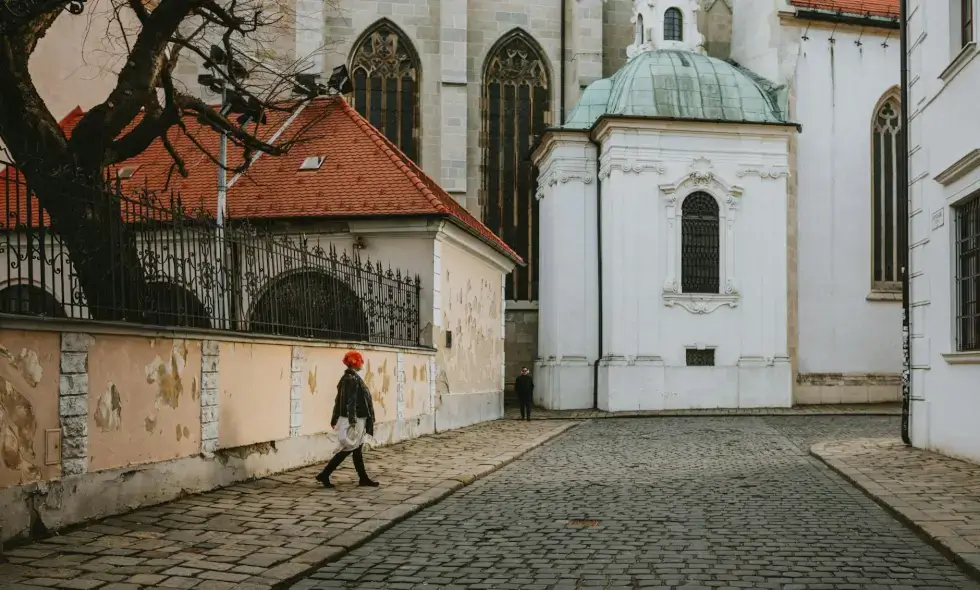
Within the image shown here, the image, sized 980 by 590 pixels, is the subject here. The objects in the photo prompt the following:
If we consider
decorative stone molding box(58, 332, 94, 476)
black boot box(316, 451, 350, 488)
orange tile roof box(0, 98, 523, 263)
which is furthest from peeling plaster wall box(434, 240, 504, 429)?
decorative stone molding box(58, 332, 94, 476)

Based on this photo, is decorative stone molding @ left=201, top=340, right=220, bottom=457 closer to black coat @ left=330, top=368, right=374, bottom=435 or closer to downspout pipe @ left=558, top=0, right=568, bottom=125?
black coat @ left=330, top=368, right=374, bottom=435

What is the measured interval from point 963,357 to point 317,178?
39.3 ft

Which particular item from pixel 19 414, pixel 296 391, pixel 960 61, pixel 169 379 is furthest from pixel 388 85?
pixel 19 414

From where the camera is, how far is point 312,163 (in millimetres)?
21875

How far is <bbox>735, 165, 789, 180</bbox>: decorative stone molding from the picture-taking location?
31125 millimetres

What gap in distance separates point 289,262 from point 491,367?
1315 cm

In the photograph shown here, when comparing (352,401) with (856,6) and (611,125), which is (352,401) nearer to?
(611,125)

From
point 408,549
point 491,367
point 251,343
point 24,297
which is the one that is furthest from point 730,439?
point 24,297

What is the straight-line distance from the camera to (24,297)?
29.0 ft

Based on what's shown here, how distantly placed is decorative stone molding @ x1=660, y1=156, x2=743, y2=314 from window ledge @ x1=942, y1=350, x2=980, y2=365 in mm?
15610

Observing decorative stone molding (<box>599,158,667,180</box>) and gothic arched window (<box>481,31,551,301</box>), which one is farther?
gothic arched window (<box>481,31,551,301</box>)

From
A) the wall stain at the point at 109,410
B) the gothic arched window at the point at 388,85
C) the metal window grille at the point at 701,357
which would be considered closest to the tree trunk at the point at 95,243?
the wall stain at the point at 109,410

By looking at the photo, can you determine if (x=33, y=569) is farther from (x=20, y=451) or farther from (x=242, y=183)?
(x=242, y=183)

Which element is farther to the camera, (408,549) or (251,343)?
(251,343)
